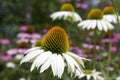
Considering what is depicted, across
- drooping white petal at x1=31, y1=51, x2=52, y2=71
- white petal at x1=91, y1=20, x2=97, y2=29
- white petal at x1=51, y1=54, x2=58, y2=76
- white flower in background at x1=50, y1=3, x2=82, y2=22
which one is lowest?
white petal at x1=91, y1=20, x2=97, y2=29

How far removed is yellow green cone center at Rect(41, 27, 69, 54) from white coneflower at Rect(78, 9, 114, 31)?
74 centimetres

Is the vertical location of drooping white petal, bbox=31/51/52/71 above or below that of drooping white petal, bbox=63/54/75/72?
above

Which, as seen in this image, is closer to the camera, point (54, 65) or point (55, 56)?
point (54, 65)

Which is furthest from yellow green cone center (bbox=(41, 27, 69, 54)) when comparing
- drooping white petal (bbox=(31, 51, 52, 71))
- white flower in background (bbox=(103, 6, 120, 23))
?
white flower in background (bbox=(103, 6, 120, 23))

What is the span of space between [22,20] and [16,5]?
11.4 inches

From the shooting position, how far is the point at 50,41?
6.05 ft

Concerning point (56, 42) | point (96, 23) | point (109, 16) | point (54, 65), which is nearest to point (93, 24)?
point (96, 23)

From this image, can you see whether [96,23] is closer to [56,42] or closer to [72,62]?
[56,42]

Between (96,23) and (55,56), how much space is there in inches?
41.5

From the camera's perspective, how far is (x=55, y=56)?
1.70 meters

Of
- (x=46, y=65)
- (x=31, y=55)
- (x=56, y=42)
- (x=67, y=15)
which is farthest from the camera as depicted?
(x=67, y=15)

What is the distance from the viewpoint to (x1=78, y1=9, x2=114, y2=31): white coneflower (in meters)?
2.62

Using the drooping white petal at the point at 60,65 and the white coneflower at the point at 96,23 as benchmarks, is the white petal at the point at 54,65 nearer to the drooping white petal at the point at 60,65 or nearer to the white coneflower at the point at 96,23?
the drooping white petal at the point at 60,65

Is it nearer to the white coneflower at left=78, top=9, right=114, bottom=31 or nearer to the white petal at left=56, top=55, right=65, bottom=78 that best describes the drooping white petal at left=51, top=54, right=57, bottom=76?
the white petal at left=56, top=55, right=65, bottom=78
